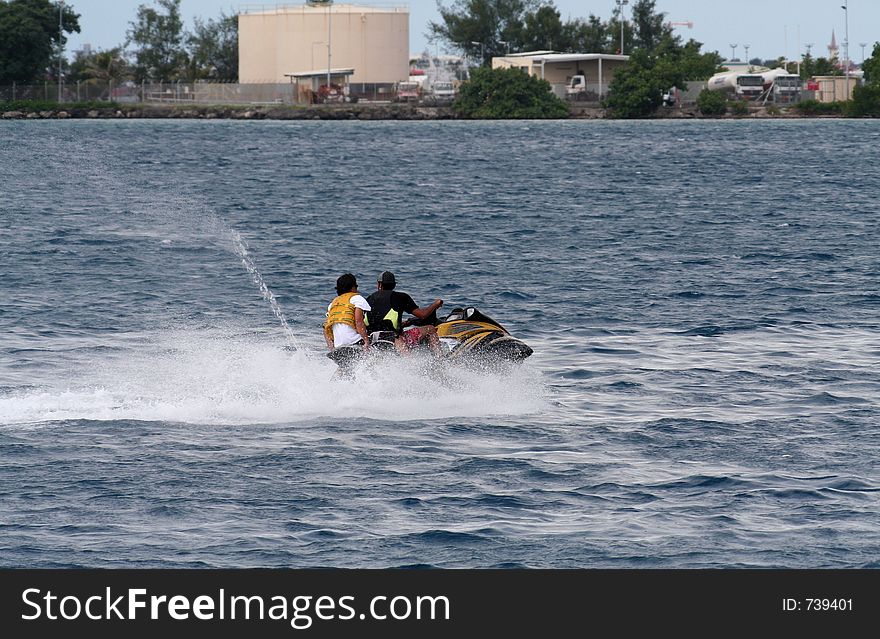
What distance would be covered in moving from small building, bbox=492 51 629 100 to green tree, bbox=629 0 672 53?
2428cm

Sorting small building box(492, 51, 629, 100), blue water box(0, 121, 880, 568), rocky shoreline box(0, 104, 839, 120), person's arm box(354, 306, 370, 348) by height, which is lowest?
blue water box(0, 121, 880, 568)

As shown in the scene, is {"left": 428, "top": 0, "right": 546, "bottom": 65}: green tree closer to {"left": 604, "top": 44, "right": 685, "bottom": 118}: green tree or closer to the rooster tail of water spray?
{"left": 604, "top": 44, "right": 685, "bottom": 118}: green tree

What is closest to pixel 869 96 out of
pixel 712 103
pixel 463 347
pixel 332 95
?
pixel 712 103

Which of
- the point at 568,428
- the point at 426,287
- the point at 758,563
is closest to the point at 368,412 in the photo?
the point at 568,428

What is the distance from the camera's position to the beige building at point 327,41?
173500 millimetres

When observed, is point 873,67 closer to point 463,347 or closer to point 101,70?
point 101,70

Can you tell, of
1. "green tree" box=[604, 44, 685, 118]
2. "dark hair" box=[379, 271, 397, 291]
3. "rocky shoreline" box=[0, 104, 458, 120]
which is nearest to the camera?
"dark hair" box=[379, 271, 397, 291]

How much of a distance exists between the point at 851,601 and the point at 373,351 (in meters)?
9.87

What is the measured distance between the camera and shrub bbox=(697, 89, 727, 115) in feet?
528

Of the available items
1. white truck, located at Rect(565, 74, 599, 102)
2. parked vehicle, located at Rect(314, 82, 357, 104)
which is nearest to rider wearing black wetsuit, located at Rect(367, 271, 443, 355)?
parked vehicle, located at Rect(314, 82, 357, 104)

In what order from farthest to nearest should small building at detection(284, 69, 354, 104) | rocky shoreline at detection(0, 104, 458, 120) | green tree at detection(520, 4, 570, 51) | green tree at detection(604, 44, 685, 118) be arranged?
green tree at detection(520, 4, 570, 51), small building at detection(284, 69, 354, 104), green tree at detection(604, 44, 685, 118), rocky shoreline at detection(0, 104, 458, 120)

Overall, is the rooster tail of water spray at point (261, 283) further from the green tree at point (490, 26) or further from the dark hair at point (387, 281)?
the green tree at point (490, 26)

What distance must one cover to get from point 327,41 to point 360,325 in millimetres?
156241

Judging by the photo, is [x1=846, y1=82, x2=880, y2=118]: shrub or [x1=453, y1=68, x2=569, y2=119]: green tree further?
[x1=453, y1=68, x2=569, y2=119]: green tree
